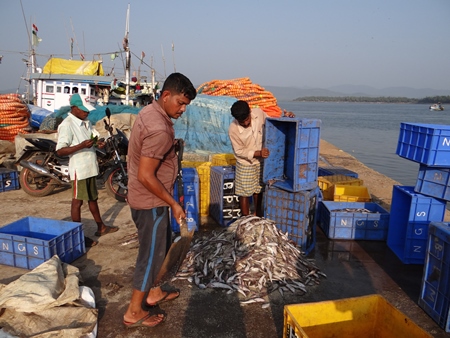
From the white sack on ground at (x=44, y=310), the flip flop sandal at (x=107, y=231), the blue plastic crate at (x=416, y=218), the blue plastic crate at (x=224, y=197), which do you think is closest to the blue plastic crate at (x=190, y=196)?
the blue plastic crate at (x=224, y=197)

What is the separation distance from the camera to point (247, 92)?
507 inches

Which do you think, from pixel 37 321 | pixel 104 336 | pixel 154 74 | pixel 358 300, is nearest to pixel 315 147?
pixel 358 300

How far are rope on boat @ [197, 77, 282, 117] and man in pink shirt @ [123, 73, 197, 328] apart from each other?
31.2ft

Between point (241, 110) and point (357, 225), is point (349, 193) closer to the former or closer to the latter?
point (357, 225)

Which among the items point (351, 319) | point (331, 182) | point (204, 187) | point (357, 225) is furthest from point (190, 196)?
point (351, 319)

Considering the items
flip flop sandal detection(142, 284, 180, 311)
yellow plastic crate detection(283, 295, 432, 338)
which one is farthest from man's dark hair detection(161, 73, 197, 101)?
flip flop sandal detection(142, 284, 180, 311)

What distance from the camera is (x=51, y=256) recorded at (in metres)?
4.48

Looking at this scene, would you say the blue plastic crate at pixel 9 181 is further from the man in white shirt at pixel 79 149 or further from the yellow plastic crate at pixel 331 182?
the yellow plastic crate at pixel 331 182

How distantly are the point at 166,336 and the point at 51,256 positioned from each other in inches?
80.3

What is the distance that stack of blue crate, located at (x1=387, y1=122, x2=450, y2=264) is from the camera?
15.3 feet

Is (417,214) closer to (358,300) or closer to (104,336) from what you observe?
(358,300)

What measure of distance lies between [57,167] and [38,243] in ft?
12.7

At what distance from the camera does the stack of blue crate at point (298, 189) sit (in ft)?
17.2

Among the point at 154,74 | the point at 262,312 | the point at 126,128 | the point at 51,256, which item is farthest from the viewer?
the point at 154,74
